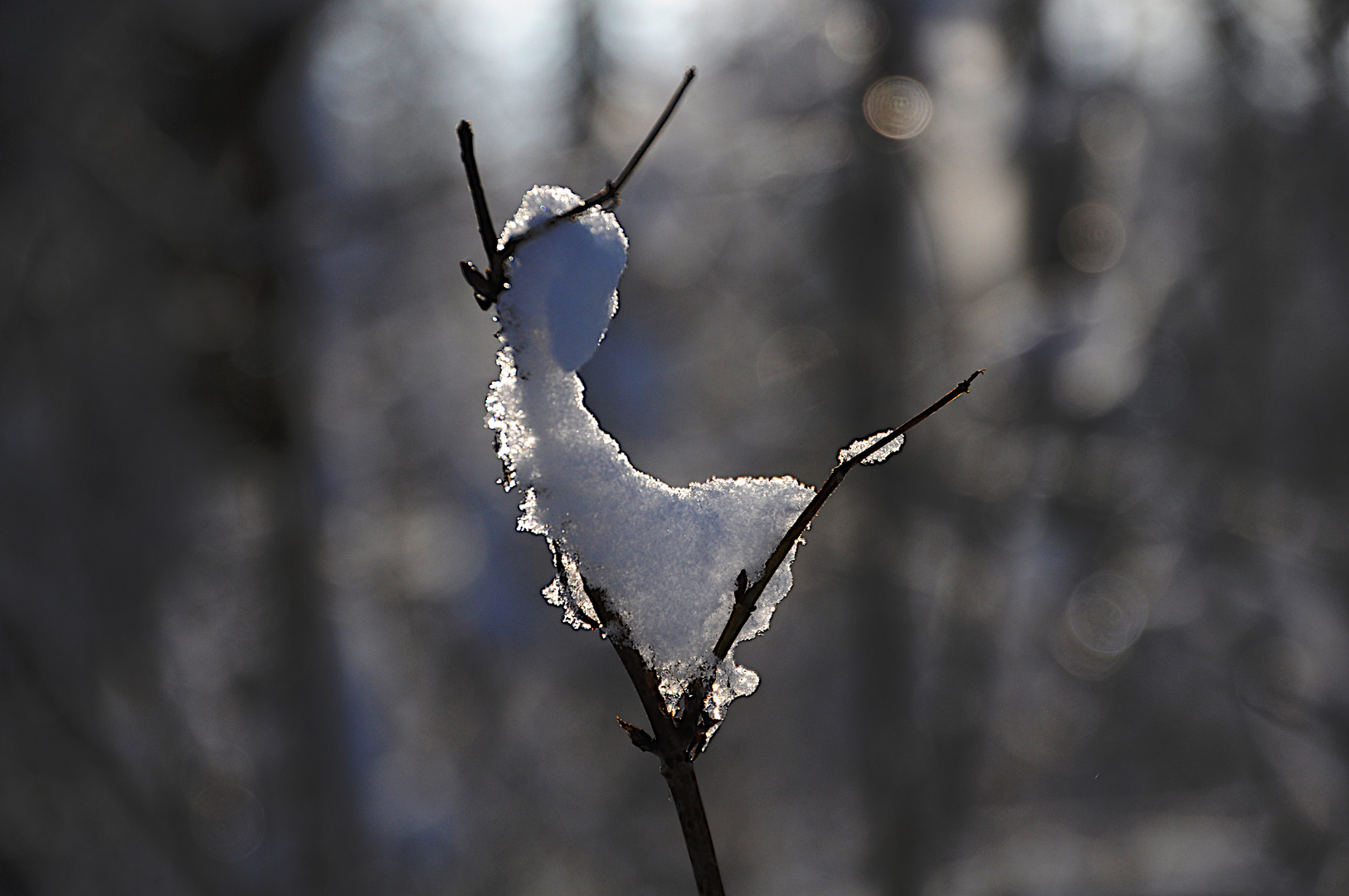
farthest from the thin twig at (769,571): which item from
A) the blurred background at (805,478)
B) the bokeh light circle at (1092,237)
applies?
the bokeh light circle at (1092,237)

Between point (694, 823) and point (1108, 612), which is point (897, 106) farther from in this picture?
point (694, 823)

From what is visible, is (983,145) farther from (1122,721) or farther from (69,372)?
(69,372)

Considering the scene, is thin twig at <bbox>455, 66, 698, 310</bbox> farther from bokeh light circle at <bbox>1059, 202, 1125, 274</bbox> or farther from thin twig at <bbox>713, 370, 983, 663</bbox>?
bokeh light circle at <bbox>1059, 202, 1125, 274</bbox>

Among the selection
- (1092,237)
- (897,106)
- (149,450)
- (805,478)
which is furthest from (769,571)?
(805,478)

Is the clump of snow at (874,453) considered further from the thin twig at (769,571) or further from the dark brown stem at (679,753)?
the dark brown stem at (679,753)

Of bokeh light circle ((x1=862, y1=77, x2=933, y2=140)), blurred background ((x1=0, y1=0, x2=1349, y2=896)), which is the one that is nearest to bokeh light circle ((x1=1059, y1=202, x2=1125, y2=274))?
blurred background ((x1=0, y1=0, x2=1349, y2=896))

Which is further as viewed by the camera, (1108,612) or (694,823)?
(1108,612)
